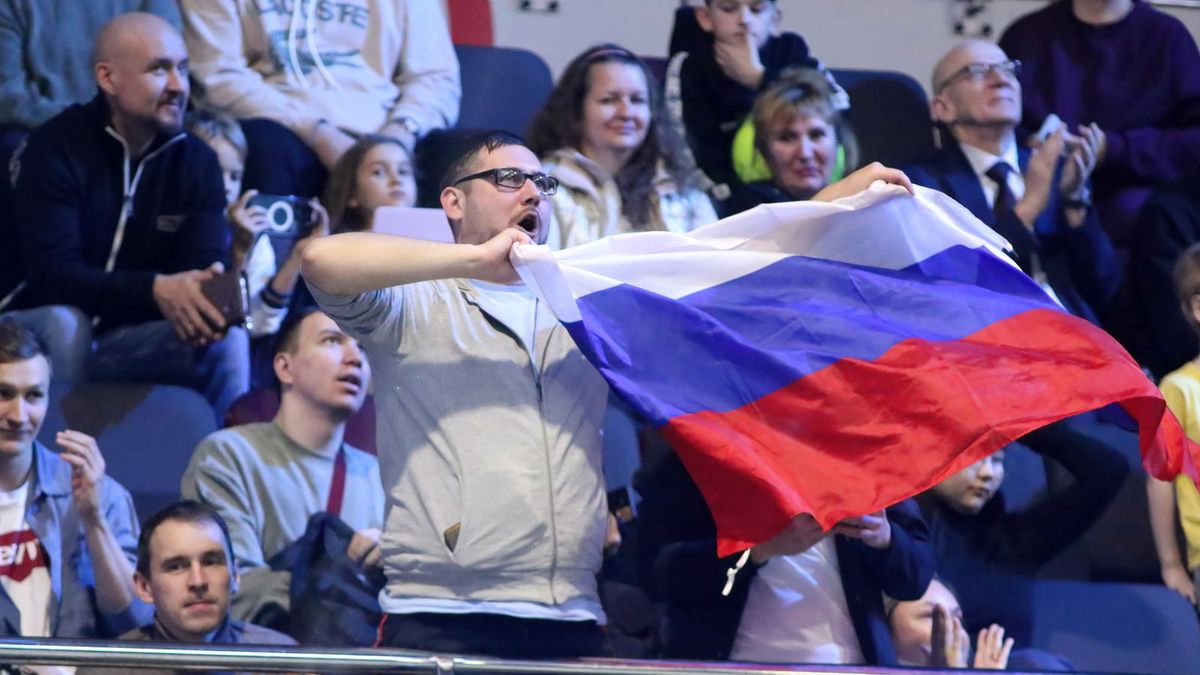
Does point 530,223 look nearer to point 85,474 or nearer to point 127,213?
point 85,474

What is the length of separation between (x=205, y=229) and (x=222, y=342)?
1.20 ft

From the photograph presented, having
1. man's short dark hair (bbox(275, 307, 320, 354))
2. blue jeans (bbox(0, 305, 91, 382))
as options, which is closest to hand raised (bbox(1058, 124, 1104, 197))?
man's short dark hair (bbox(275, 307, 320, 354))

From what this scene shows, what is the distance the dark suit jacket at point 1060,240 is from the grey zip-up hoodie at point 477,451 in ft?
8.10

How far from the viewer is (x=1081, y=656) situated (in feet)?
14.6

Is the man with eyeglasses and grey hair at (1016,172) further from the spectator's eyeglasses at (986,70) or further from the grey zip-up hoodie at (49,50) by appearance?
the grey zip-up hoodie at (49,50)

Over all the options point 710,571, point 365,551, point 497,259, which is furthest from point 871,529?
point 365,551

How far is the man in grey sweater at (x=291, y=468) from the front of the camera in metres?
4.12

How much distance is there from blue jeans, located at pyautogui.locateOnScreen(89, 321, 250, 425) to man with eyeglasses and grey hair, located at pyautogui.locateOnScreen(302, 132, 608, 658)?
5.32 feet

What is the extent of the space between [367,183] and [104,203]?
2.42 feet

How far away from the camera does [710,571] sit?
359 cm

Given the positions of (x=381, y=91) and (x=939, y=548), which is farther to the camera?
(x=381, y=91)

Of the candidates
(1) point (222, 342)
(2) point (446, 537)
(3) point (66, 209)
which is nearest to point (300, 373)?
(1) point (222, 342)

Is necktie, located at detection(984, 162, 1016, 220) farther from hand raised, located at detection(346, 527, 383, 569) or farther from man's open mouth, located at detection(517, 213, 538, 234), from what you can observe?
man's open mouth, located at detection(517, 213, 538, 234)

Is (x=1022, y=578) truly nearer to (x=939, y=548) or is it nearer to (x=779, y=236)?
(x=939, y=548)
